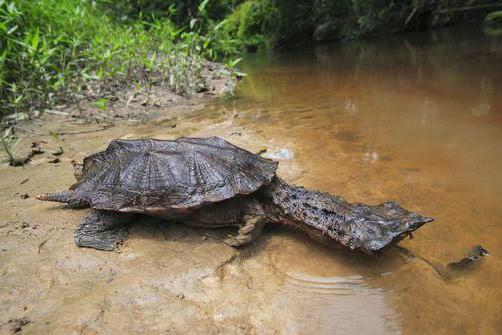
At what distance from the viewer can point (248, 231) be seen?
9.34ft

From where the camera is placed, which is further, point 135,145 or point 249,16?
point 249,16

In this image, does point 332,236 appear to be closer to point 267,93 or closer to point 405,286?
point 405,286

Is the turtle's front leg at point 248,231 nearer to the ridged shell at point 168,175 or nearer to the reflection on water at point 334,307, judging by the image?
the ridged shell at point 168,175

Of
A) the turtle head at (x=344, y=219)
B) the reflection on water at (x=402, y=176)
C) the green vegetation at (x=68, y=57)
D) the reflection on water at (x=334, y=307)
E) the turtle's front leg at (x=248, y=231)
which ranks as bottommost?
the reflection on water at (x=402, y=176)

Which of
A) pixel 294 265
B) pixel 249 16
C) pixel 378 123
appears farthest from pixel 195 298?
pixel 249 16

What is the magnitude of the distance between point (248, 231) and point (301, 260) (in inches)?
18.0

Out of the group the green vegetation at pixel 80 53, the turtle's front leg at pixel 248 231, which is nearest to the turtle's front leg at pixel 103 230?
the turtle's front leg at pixel 248 231

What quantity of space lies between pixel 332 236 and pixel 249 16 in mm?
23522

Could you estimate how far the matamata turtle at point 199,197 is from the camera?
280 cm

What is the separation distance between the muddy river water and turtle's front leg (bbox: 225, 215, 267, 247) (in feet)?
0.24

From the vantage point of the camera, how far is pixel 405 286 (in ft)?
7.60

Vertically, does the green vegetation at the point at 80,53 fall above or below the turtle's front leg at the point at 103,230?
above

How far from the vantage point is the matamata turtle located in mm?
2801

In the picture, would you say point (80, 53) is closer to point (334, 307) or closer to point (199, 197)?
point (199, 197)
